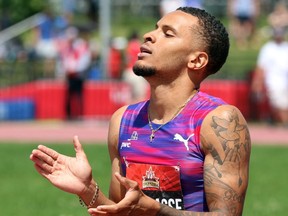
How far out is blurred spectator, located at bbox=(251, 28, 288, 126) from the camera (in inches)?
798

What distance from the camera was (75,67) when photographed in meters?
22.6

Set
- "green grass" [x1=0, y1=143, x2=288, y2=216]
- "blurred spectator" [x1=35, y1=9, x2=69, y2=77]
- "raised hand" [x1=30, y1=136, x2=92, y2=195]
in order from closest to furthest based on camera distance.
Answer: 1. "raised hand" [x1=30, y1=136, x2=92, y2=195]
2. "green grass" [x1=0, y1=143, x2=288, y2=216]
3. "blurred spectator" [x1=35, y1=9, x2=69, y2=77]

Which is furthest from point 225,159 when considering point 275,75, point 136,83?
point 136,83

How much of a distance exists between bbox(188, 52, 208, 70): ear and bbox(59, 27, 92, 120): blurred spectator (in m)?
17.1

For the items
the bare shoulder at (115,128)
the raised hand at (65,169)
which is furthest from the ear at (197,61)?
the raised hand at (65,169)

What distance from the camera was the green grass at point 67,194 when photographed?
35.7ft

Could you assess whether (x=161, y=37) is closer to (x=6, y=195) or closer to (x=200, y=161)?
(x=200, y=161)

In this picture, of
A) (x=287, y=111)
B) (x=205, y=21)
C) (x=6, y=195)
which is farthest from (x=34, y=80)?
(x=205, y=21)

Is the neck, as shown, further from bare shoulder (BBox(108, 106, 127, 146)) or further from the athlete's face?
bare shoulder (BBox(108, 106, 127, 146))

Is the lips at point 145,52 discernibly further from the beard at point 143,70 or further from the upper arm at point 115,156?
the upper arm at point 115,156

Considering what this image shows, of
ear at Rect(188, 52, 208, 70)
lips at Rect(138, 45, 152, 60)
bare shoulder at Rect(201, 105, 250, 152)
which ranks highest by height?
lips at Rect(138, 45, 152, 60)

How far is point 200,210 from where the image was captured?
17.6 feet

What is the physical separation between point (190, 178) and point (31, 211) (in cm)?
571

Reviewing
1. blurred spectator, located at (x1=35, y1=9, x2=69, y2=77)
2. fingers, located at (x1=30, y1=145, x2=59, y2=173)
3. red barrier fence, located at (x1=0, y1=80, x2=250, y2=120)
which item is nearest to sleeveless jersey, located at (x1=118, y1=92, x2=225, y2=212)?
fingers, located at (x1=30, y1=145, x2=59, y2=173)
